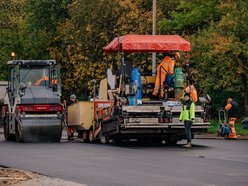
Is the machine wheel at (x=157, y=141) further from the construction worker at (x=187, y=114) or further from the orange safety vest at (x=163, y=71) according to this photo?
the construction worker at (x=187, y=114)

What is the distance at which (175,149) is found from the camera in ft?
85.3

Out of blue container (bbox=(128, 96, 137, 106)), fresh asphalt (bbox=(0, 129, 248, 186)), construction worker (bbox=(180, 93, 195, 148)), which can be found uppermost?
blue container (bbox=(128, 96, 137, 106))

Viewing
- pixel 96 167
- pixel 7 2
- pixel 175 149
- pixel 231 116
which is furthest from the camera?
pixel 7 2

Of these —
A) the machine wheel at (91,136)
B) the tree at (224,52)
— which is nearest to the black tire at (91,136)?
the machine wheel at (91,136)

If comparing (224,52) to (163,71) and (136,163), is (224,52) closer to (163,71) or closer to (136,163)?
(163,71)

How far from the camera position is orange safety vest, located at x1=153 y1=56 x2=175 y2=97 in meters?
29.1

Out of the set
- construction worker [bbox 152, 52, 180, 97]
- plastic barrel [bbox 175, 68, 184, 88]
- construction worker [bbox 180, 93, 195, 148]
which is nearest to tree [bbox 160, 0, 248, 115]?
construction worker [bbox 152, 52, 180, 97]

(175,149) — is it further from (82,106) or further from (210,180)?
(210,180)

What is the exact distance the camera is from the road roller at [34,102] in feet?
98.3

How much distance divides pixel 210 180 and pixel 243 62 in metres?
28.6

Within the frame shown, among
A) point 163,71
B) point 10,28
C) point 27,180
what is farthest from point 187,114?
point 10,28

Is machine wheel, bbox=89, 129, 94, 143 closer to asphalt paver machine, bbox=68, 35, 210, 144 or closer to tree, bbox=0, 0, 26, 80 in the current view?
asphalt paver machine, bbox=68, 35, 210, 144

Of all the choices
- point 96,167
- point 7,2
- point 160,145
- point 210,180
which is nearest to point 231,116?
Answer: point 160,145

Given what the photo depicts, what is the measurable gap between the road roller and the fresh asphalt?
2.06 m
